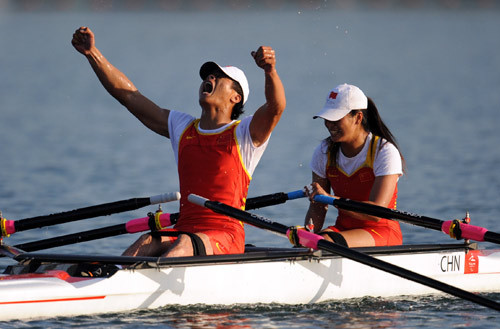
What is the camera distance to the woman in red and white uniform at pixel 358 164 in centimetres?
931

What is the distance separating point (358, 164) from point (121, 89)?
7.66ft

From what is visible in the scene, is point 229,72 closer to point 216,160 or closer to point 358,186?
point 216,160

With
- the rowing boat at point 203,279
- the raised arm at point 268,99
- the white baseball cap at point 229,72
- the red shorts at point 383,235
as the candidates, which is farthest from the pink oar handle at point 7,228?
the red shorts at point 383,235

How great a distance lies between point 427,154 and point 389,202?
40.6 ft

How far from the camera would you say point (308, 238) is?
8469mm

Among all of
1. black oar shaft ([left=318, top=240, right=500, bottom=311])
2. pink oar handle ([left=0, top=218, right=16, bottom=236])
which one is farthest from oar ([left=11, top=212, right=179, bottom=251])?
black oar shaft ([left=318, top=240, right=500, bottom=311])

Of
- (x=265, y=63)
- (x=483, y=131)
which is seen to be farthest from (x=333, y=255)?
(x=483, y=131)

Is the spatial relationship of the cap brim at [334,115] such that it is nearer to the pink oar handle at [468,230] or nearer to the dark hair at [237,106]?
the dark hair at [237,106]

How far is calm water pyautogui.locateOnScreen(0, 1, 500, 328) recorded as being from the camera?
891cm

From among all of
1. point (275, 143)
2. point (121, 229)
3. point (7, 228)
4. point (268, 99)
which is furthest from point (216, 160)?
point (275, 143)

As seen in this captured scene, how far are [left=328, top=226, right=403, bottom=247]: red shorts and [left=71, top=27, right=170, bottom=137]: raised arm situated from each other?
1.94m

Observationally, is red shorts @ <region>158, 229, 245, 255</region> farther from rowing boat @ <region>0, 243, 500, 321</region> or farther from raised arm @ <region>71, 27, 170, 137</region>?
raised arm @ <region>71, 27, 170, 137</region>

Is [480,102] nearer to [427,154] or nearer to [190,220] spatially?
[427,154]

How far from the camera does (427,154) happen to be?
21516 millimetres
